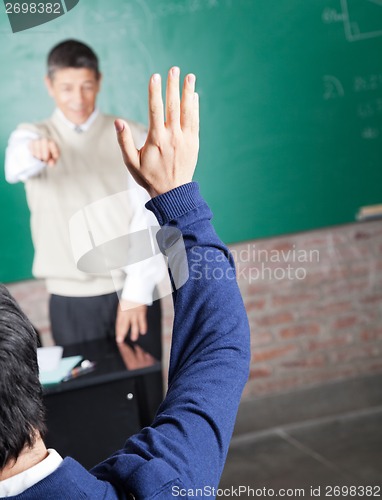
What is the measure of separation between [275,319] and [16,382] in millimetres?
2924

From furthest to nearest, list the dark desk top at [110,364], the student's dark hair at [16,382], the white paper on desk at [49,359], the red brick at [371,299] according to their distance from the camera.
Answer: the red brick at [371,299] < the white paper on desk at [49,359] < the dark desk top at [110,364] < the student's dark hair at [16,382]

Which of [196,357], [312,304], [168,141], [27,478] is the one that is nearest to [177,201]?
[168,141]

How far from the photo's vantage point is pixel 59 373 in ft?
7.37

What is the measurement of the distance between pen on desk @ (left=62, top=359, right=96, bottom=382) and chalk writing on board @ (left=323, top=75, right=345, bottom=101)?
175 cm

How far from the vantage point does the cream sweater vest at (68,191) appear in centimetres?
308

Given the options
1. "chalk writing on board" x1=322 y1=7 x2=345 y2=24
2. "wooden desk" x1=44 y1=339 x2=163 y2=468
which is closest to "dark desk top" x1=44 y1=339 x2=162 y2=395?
"wooden desk" x1=44 y1=339 x2=163 y2=468

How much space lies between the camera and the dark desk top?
2178mm

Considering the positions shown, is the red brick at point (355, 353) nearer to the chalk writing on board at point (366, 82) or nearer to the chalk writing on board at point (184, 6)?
the chalk writing on board at point (366, 82)

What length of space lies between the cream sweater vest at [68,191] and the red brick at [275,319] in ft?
2.69

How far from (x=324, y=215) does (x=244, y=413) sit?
1.00 metres

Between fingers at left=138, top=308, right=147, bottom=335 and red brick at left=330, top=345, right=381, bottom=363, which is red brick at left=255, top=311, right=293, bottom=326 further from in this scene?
fingers at left=138, top=308, right=147, bottom=335

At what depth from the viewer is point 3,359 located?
0.68 m

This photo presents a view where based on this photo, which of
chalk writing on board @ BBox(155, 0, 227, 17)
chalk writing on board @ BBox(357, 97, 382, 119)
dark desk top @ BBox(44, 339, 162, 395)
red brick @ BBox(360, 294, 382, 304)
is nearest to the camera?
dark desk top @ BBox(44, 339, 162, 395)

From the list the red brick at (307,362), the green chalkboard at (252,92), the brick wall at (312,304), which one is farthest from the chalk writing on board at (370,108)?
the red brick at (307,362)
